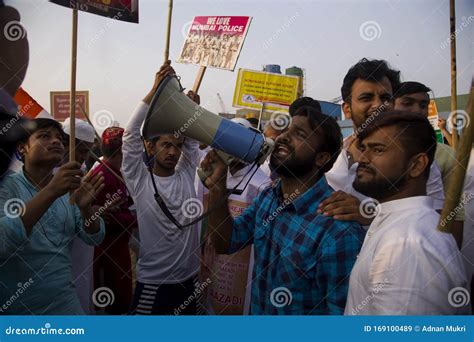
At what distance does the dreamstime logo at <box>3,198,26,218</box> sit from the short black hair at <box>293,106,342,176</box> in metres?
1.30

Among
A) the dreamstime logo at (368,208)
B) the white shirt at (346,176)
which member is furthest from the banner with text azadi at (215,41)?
the dreamstime logo at (368,208)

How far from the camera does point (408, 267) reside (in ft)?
4.18

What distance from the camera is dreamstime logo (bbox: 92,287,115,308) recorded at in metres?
2.54

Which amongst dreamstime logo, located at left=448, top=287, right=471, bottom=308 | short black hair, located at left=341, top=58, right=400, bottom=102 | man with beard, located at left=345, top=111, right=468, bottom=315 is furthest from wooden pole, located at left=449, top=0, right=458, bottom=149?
dreamstime logo, located at left=448, top=287, right=471, bottom=308

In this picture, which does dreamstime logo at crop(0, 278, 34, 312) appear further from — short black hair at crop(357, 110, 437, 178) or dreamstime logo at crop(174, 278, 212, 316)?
short black hair at crop(357, 110, 437, 178)

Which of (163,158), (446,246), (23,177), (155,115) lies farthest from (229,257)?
(446,246)

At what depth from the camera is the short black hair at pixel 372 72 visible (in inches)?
79.4

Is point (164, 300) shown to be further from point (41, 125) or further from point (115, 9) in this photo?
point (115, 9)

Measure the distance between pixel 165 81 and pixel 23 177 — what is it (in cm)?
80

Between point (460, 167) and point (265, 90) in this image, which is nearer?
point (460, 167)

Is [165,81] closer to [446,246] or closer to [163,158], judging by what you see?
[163,158]

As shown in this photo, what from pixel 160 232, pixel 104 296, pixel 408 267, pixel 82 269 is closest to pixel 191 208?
pixel 160 232

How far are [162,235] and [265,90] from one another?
1357mm

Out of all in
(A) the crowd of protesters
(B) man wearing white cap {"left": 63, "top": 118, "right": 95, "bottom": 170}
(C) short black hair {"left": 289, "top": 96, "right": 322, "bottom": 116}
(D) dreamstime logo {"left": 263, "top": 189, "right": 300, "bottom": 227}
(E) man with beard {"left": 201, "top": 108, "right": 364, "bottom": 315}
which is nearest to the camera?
(A) the crowd of protesters
